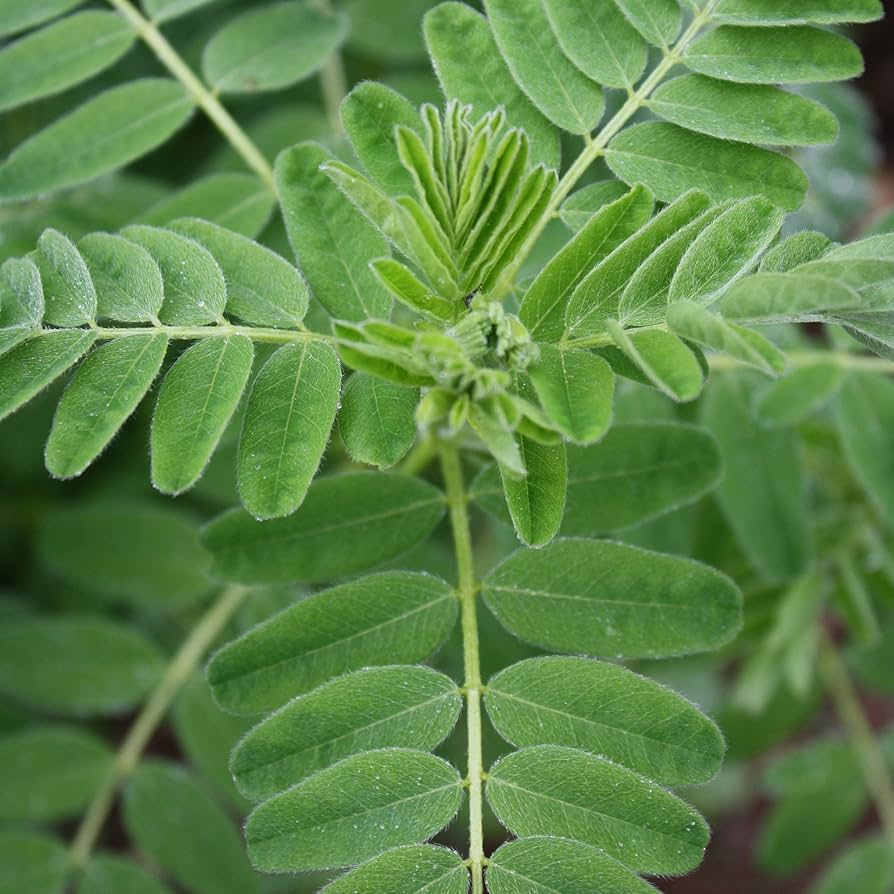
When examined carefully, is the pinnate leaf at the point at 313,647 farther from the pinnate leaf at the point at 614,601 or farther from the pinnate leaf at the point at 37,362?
the pinnate leaf at the point at 37,362

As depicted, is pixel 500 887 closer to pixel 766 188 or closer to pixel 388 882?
pixel 388 882

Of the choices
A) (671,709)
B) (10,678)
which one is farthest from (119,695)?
(671,709)

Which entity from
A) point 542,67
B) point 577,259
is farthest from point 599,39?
point 577,259

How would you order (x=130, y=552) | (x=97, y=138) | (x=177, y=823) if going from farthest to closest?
(x=130, y=552)
(x=177, y=823)
(x=97, y=138)

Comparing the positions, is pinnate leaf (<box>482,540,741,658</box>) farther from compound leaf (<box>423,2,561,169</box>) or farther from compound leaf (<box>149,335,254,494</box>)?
compound leaf (<box>423,2,561,169</box>)

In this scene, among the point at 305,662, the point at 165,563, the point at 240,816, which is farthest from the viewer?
the point at 240,816

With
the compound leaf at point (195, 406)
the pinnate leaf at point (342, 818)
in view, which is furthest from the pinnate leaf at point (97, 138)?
the pinnate leaf at point (342, 818)

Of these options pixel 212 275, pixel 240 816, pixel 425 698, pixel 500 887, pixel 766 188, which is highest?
pixel 212 275

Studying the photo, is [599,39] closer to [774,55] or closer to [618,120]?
[618,120]
